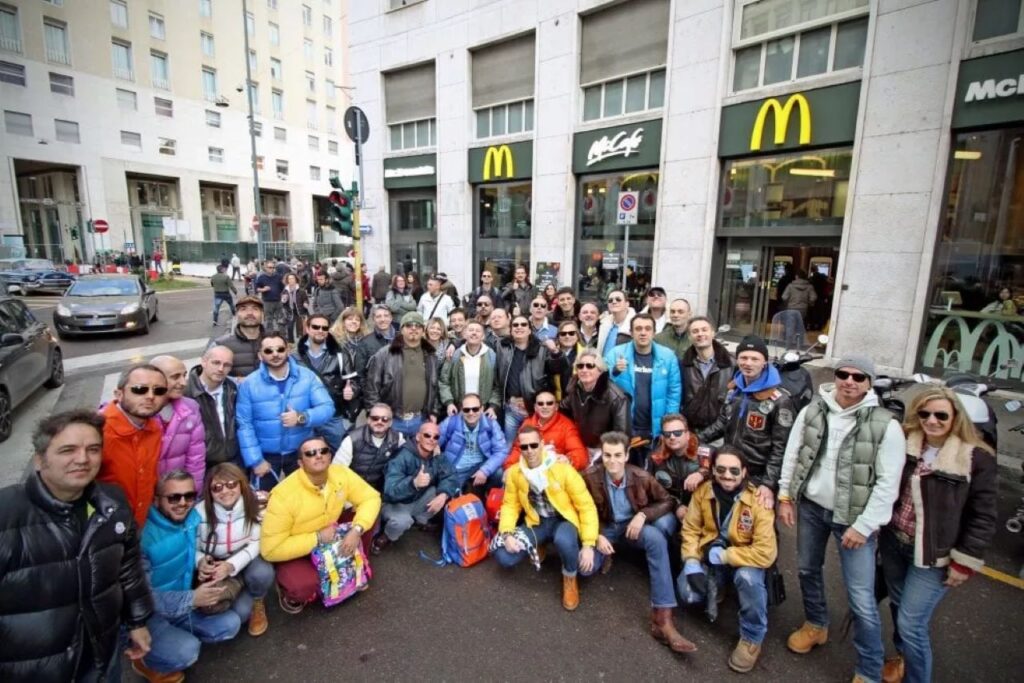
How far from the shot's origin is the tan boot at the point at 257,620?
329 centimetres

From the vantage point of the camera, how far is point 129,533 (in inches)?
93.0

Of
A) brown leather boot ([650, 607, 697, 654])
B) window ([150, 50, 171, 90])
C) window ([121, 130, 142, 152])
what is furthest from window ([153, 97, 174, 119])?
brown leather boot ([650, 607, 697, 654])

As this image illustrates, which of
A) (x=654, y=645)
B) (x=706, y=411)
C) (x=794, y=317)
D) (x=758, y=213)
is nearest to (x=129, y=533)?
(x=654, y=645)

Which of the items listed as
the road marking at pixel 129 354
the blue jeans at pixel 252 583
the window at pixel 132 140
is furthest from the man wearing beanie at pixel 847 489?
the window at pixel 132 140

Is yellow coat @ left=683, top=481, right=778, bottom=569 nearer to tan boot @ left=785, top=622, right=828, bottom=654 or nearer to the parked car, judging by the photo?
tan boot @ left=785, top=622, right=828, bottom=654

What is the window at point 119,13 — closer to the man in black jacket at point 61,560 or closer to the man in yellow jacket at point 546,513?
the man in black jacket at point 61,560

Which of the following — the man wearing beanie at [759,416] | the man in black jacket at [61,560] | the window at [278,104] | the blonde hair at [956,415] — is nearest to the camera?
the man in black jacket at [61,560]

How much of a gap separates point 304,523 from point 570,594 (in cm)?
199

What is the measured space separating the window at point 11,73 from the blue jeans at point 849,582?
152ft

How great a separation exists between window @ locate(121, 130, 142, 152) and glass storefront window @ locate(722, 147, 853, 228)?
4172 centimetres

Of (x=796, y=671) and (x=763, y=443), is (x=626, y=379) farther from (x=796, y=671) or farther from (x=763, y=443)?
(x=796, y=671)

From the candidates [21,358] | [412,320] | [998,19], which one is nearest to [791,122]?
[998,19]

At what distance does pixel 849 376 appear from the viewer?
9.40 ft

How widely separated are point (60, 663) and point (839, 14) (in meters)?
12.5
